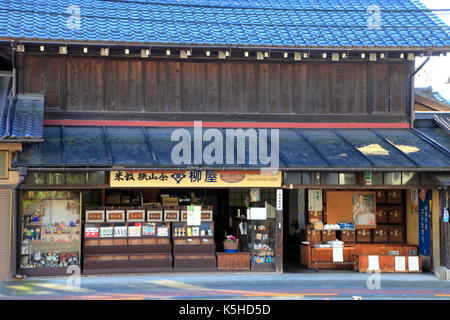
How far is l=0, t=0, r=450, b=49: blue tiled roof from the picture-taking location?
1791 cm

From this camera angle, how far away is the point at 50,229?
16.9m

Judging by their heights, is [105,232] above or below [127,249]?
above

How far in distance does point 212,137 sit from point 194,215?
2.56 meters

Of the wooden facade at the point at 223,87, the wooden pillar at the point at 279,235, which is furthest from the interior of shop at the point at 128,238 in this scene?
the wooden facade at the point at 223,87

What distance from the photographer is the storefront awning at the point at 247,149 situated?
16016mm

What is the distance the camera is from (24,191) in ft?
54.3

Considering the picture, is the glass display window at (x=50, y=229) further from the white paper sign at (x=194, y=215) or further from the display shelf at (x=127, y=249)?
the white paper sign at (x=194, y=215)

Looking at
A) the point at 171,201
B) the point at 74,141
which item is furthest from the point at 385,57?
the point at 74,141

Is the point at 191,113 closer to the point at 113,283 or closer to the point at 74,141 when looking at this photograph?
the point at 74,141

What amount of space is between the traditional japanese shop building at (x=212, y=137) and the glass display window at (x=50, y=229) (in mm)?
32

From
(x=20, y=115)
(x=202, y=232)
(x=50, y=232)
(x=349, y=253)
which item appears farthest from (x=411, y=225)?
(x=20, y=115)

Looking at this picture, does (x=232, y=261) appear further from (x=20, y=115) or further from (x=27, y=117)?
(x=20, y=115)

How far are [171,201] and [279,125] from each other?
4.90m

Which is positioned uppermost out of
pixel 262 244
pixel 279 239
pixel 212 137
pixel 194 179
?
pixel 212 137
